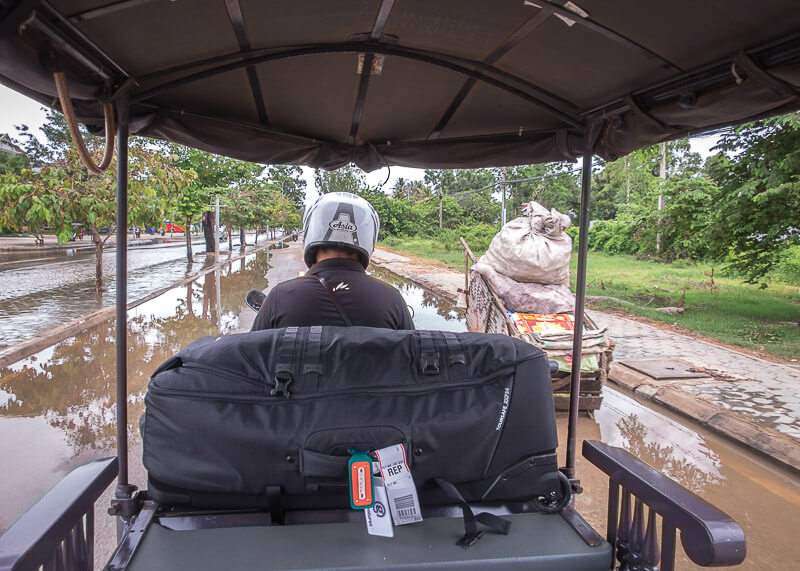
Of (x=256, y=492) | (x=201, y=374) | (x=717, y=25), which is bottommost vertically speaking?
(x=256, y=492)

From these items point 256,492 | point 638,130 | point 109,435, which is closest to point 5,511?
point 109,435

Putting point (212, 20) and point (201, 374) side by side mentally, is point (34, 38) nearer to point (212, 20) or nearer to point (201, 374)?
point (212, 20)

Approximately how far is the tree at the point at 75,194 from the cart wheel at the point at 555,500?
35.3 feet

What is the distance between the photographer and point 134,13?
1.67 metres

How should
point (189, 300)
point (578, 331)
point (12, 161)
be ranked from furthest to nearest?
1. point (12, 161)
2. point (189, 300)
3. point (578, 331)

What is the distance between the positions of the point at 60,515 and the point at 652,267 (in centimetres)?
2175

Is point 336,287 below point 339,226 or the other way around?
below

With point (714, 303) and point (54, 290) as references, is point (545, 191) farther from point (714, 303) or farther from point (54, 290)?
point (54, 290)

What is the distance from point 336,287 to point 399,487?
96 centimetres

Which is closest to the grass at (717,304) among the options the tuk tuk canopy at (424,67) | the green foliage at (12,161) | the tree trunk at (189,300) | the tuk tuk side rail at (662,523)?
the tuk tuk canopy at (424,67)

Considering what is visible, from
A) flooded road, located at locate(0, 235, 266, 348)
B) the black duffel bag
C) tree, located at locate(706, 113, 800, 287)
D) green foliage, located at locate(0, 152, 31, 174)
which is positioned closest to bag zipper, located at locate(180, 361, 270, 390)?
the black duffel bag

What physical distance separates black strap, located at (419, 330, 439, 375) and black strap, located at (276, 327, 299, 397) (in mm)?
405

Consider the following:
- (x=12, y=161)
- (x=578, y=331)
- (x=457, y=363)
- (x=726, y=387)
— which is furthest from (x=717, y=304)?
(x=12, y=161)

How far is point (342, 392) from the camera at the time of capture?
57.6 inches
